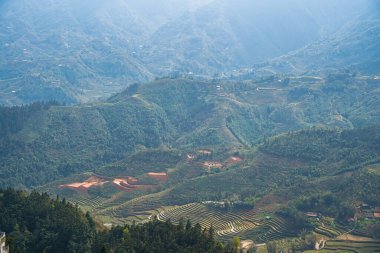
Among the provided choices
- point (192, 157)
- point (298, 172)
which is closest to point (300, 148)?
point (298, 172)

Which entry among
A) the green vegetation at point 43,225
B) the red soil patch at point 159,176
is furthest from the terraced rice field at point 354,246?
the red soil patch at point 159,176

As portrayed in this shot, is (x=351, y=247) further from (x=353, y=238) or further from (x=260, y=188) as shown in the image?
(x=260, y=188)

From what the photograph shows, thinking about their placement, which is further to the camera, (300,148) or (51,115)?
(51,115)

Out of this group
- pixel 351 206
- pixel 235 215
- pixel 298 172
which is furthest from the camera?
pixel 298 172

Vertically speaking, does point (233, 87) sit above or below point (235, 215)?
above

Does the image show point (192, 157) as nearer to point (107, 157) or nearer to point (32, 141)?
point (107, 157)

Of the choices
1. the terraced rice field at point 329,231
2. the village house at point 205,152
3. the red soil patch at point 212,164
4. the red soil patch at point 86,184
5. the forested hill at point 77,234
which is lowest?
the red soil patch at point 86,184

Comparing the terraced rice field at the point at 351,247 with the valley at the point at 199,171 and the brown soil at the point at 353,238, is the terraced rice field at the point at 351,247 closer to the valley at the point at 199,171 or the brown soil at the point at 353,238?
the valley at the point at 199,171
